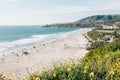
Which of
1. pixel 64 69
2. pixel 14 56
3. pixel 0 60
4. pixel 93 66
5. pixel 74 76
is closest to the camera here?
pixel 74 76

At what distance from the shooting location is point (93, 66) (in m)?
8.75

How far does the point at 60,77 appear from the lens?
7.70 metres

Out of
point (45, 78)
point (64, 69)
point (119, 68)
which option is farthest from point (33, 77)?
point (119, 68)

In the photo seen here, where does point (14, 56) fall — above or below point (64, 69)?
below

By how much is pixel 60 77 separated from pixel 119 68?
1950 millimetres

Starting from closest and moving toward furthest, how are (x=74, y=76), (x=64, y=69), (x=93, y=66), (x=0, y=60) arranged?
(x=74, y=76) → (x=64, y=69) → (x=93, y=66) → (x=0, y=60)

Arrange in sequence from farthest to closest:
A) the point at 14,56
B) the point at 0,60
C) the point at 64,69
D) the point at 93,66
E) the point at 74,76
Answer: the point at 14,56, the point at 0,60, the point at 93,66, the point at 64,69, the point at 74,76

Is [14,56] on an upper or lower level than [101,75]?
lower

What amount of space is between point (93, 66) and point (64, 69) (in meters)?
1.09

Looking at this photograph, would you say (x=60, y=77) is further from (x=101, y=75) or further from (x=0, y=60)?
(x=0, y=60)

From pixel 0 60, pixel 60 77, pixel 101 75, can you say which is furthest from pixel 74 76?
pixel 0 60

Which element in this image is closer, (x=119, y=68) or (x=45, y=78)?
(x=45, y=78)

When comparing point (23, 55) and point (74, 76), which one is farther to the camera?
point (23, 55)

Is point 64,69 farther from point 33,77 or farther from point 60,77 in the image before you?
point 33,77
